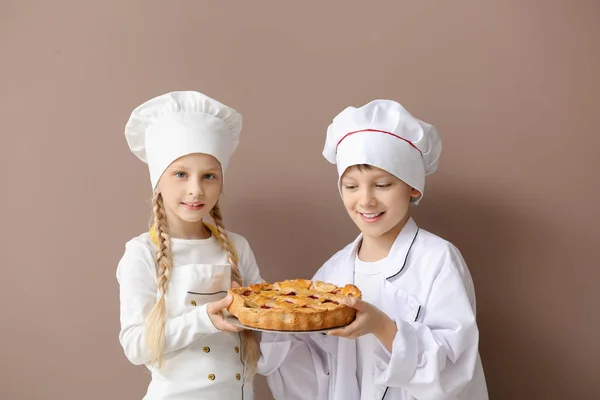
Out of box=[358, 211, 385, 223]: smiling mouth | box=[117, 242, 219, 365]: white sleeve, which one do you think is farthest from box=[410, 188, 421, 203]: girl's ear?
box=[117, 242, 219, 365]: white sleeve

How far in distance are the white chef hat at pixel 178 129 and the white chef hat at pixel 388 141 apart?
332 millimetres

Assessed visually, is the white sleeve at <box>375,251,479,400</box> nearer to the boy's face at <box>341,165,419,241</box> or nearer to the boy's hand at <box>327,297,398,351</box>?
the boy's hand at <box>327,297,398,351</box>

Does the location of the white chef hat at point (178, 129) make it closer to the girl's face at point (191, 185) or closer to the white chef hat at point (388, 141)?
the girl's face at point (191, 185)

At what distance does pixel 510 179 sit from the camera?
6.76 feet

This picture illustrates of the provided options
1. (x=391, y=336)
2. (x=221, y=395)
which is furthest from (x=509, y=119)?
(x=221, y=395)

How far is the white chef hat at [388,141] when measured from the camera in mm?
1653

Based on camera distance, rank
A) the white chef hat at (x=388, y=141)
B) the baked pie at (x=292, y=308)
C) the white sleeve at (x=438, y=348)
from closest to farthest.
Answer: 1. the baked pie at (x=292, y=308)
2. the white sleeve at (x=438, y=348)
3. the white chef hat at (x=388, y=141)

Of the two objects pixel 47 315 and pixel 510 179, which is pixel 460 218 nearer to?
pixel 510 179

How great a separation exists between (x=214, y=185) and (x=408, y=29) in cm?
90

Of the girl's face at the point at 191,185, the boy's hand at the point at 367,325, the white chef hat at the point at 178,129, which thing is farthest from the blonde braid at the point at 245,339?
the boy's hand at the point at 367,325

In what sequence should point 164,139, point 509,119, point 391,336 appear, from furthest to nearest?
point 509,119 → point 164,139 → point 391,336

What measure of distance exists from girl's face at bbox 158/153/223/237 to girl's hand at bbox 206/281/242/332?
0.86 ft

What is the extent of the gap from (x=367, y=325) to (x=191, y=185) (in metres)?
0.59

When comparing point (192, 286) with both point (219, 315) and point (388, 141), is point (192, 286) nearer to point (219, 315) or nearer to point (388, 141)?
point (219, 315)
